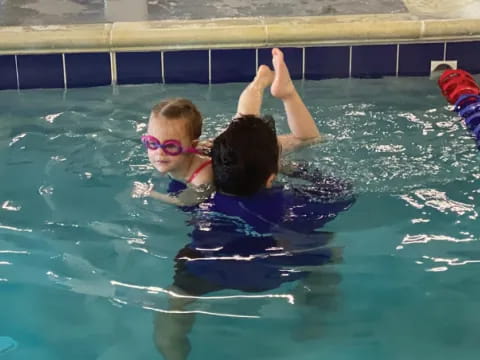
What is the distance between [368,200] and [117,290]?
103 cm

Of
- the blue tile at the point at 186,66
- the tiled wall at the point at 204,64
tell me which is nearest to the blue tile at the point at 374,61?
the tiled wall at the point at 204,64

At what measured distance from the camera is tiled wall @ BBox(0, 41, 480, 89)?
452 centimetres

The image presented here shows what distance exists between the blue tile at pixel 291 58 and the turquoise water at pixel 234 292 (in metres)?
0.41

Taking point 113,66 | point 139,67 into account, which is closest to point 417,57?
point 139,67

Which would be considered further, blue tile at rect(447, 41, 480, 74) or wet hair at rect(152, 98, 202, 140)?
blue tile at rect(447, 41, 480, 74)

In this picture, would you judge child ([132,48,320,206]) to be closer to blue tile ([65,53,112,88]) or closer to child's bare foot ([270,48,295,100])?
child's bare foot ([270,48,295,100])

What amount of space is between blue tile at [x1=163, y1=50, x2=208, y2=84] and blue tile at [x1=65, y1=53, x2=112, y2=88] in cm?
32

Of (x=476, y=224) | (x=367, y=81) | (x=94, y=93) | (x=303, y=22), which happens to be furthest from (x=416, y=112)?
(x=94, y=93)

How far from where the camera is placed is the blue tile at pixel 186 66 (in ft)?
14.9

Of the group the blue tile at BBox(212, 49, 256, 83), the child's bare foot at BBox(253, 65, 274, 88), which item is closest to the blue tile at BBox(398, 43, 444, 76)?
the blue tile at BBox(212, 49, 256, 83)

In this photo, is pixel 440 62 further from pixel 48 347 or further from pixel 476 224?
pixel 48 347

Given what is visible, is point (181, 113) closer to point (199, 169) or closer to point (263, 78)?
point (199, 169)

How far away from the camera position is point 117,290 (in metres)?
2.72

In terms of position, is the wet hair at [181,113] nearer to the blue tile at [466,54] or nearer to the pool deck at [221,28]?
the pool deck at [221,28]
